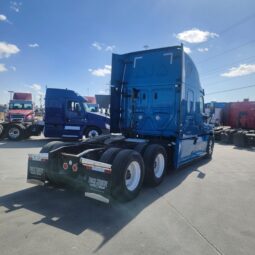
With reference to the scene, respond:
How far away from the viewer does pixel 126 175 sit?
174 inches

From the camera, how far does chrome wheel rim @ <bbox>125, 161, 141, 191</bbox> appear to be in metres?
4.57

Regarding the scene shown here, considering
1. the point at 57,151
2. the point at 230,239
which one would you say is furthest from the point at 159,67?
the point at 230,239

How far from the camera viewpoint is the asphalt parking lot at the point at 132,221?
293 centimetres

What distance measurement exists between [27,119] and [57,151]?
13.0m

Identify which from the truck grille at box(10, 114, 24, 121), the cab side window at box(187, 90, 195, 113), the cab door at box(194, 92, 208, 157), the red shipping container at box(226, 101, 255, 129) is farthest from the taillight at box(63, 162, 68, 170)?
the red shipping container at box(226, 101, 255, 129)

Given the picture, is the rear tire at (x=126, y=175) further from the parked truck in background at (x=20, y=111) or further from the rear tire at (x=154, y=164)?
the parked truck in background at (x=20, y=111)

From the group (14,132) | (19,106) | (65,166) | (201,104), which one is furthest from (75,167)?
(19,106)

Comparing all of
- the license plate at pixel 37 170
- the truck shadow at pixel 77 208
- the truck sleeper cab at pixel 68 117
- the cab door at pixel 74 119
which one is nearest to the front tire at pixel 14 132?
the truck sleeper cab at pixel 68 117

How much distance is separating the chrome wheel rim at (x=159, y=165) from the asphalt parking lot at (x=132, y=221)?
0.35 meters

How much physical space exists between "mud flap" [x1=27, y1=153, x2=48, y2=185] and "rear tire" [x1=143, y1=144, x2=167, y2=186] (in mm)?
2211

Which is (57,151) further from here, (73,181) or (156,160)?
(156,160)

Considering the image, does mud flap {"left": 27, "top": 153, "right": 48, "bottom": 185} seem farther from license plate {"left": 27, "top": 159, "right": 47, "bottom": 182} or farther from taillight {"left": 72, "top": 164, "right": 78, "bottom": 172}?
taillight {"left": 72, "top": 164, "right": 78, "bottom": 172}

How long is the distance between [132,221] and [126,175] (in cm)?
97

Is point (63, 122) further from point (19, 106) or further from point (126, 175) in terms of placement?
point (126, 175)
